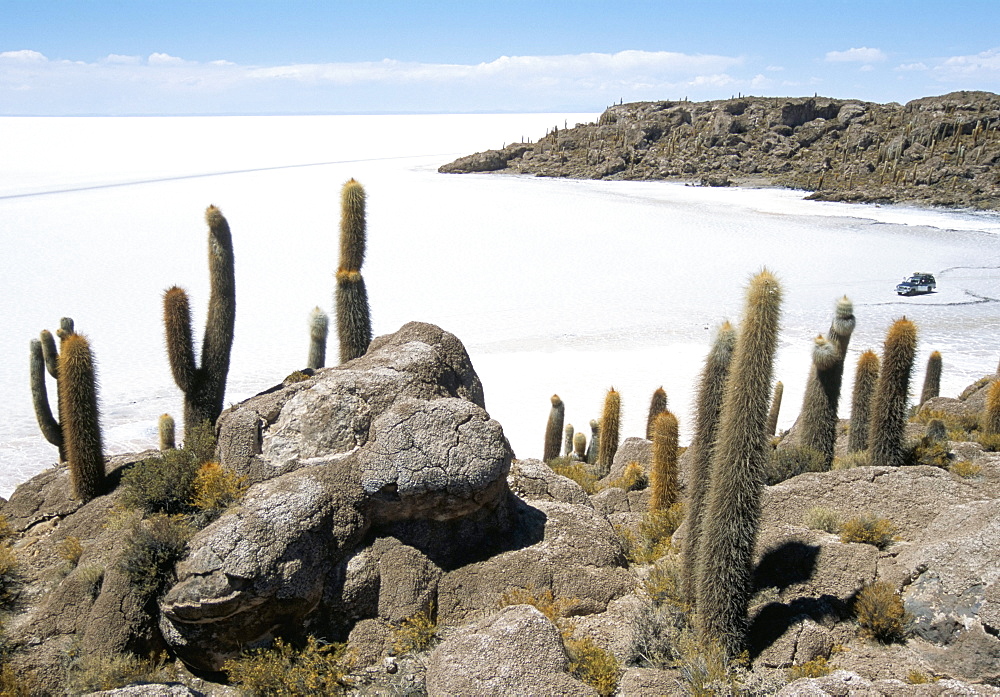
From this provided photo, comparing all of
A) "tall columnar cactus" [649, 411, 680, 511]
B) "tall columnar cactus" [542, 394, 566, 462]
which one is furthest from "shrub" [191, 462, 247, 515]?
"tall columnar cactus" [542, 394, 566, 462]

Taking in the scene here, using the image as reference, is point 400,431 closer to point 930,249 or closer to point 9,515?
point 9,515

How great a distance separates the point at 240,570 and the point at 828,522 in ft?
16.0

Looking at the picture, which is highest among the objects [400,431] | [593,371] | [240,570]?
[400,431]

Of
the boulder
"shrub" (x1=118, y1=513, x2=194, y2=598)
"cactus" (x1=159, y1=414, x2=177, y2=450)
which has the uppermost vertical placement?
"shrub" (x1=118, y1=513, x2=194, y2=598)

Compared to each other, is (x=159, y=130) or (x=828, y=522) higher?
(x=159, y=130)

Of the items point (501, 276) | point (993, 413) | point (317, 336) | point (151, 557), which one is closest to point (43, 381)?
point (317, 336)

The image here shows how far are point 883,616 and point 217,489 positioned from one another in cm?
524

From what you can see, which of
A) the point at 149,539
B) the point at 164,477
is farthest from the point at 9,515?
the point at 149,539

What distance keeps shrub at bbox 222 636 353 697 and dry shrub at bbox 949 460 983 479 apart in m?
6.59

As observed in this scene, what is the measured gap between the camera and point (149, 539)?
18.1 ft

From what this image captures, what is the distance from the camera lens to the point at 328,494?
582cm

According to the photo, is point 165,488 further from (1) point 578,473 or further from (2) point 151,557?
(1) point 578,473

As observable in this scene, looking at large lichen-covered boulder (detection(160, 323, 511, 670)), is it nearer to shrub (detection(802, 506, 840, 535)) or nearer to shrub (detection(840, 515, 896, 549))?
shrub (detection(802, 506, 840, 535))

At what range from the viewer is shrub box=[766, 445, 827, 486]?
8539 mm
